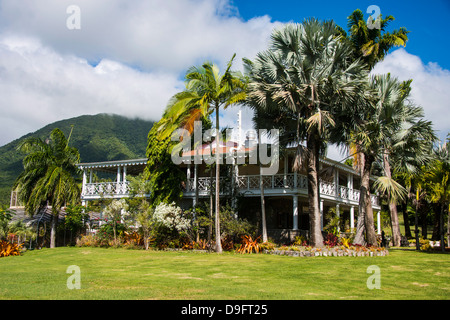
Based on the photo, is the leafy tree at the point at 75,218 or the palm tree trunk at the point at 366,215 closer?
the palm tree trunk at the point at 366,215

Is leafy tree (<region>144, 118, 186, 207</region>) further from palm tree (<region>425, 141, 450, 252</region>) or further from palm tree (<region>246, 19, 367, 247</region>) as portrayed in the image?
palm tree (<region>425, 141, 450, 252</region>)

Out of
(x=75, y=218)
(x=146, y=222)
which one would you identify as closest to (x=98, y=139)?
(x=75, y=218)

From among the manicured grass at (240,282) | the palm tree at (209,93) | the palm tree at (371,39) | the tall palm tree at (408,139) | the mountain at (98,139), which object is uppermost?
the mountain at (98,139)

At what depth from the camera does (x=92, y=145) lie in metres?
83.5

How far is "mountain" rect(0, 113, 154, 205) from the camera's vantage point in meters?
69.4

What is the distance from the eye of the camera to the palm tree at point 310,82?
17.5m

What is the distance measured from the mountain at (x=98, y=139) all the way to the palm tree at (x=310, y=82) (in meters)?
55.4

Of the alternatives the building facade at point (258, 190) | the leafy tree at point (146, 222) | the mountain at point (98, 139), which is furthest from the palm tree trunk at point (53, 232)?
the mountain at point (98, 139)

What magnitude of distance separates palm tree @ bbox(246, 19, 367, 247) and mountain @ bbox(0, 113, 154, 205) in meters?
55.4

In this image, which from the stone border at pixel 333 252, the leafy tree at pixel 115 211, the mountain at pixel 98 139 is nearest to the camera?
the stone border at pixel 333 252

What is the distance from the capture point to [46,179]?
23.7 m

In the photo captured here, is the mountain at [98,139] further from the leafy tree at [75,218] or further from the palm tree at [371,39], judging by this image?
the palm tree at [371,39]

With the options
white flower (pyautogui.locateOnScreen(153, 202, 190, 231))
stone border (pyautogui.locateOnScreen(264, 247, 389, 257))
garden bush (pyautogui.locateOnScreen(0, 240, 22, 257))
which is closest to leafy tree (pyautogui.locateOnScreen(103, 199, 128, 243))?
white flower (pyautogui.locateOnScreen(153, 202, 190, 231))

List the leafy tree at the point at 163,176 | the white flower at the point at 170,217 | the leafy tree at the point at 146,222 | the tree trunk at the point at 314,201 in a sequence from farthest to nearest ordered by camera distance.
A: the leafy tree at the point at 163,176, the leafy tree at the point at 146,222, the white flower at the point at 170,217, the tree trunk at the point at 314,201
